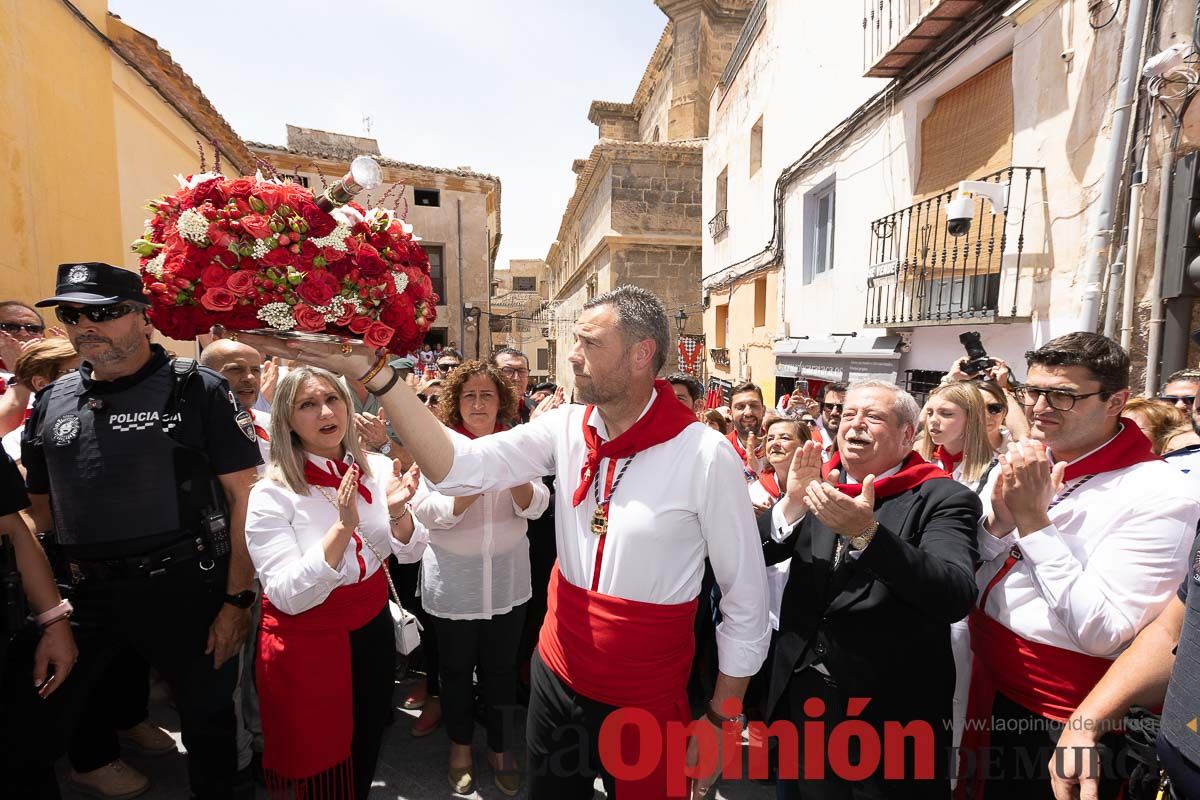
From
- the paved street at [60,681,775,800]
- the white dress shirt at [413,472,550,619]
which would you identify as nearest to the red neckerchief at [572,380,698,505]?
the white dress shirt at [413,472,550,619]

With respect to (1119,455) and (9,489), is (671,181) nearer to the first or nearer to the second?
(1119,455)

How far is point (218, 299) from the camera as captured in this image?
154 cm

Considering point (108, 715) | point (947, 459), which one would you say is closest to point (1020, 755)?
point (947, 459)

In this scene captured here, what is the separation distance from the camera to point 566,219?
2581 cm

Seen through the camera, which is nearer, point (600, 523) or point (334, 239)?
point (334, 239)

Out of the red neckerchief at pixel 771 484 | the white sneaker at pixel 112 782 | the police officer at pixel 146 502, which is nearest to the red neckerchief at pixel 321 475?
the police officer at pixel 146 502

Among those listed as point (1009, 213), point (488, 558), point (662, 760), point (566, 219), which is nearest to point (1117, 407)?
point (662, 760)

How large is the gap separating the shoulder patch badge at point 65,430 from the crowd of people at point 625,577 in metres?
0.03

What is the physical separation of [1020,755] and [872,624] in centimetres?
75

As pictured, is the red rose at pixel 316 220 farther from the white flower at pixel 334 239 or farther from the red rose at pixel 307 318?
the red rose at pixel 307 318

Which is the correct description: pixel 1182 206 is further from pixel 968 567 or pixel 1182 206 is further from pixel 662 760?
pixel 662 760

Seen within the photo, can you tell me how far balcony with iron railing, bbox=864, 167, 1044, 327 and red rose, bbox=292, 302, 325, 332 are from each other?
5676 mm

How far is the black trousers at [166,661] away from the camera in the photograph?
7.31 ft

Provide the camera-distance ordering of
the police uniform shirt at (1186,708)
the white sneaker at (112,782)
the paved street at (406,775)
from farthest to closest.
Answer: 1. the paved street at (406,775)
2. the white sneaker at (112,782)
3. the police uniform shirt at (1186,708)
